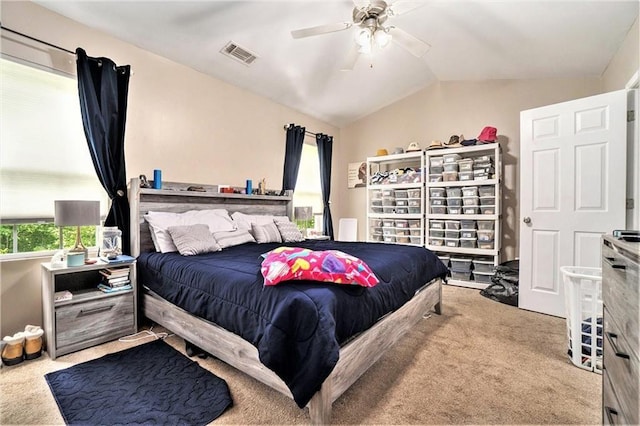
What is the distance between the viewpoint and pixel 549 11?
94.5 inches

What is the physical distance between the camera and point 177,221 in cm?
274

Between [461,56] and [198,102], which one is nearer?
[198,102]

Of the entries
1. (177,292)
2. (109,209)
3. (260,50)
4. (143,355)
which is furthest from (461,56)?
(143,355)

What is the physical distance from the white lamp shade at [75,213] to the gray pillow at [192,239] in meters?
0.57

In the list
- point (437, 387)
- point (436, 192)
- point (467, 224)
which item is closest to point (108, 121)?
point (437, 387)

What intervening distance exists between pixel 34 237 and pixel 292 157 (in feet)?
9.87

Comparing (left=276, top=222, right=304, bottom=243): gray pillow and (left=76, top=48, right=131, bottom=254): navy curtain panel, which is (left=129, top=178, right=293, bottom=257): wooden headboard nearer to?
(left=76, top=48, right=131, bottom=254): navy curtain panel

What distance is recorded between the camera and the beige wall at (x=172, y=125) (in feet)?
7.16

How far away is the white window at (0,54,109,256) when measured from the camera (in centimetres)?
213

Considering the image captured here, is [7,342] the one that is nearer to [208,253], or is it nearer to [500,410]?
[208,253]

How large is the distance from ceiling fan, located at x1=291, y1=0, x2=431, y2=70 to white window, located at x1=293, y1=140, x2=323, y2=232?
252 cm

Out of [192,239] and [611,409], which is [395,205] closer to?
[192,239]

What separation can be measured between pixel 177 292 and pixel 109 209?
1255mm

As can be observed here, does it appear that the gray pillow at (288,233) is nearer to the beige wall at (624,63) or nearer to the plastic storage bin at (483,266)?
the plastic storage bin at (483,266)
